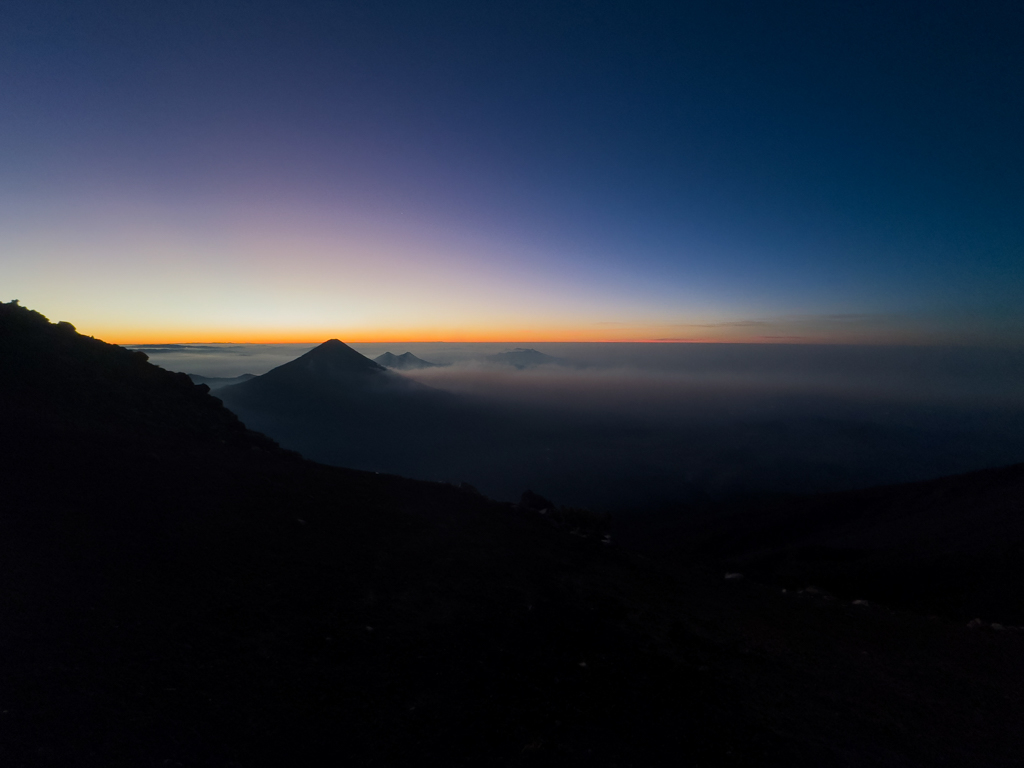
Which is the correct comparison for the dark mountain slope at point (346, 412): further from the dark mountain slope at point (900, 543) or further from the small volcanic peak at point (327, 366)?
the dark mountain slope at point (900, 543)

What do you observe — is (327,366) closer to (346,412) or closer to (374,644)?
(346,412)

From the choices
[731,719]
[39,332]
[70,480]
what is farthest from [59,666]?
[39,332]

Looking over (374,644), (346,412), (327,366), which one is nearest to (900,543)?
(374,644)

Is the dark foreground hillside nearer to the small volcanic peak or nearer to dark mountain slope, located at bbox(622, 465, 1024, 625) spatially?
dark mountain slope, located at bbox(622, 465, 1024, 625)

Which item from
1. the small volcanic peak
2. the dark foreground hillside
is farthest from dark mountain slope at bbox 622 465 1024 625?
the small volcanic peak

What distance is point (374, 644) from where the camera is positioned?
967cm

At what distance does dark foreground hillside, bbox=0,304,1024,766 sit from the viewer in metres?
6.97

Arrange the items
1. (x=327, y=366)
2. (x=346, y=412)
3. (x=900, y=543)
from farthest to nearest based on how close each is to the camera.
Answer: (x=327, y=366) < (x=346, y=412) < (x=900, y=543)

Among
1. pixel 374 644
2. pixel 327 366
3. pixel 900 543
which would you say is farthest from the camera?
pixel 327 366

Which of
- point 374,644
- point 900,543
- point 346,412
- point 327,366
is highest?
point 327,366

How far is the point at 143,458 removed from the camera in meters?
14.8

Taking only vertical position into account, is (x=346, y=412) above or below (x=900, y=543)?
below

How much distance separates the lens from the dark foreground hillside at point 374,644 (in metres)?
6.97

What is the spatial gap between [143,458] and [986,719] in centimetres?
2406
